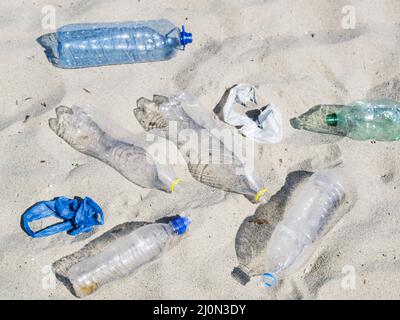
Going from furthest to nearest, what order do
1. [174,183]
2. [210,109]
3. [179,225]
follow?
1. [210,109]
2. [174,183]
3. [179,225]

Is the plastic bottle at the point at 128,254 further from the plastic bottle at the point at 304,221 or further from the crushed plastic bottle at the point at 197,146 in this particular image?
the plastic bottle at the point at 304,221

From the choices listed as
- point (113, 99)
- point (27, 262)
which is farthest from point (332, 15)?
point (27, 262)

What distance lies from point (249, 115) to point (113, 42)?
104 cm

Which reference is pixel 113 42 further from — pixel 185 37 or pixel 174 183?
pixel 174 183

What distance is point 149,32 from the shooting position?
3314 millimetres

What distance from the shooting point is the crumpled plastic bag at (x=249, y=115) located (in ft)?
10.1

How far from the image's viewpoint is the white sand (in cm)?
280

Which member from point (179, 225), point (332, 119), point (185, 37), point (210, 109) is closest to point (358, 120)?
point (332, 119)

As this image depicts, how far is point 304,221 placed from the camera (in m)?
2.93

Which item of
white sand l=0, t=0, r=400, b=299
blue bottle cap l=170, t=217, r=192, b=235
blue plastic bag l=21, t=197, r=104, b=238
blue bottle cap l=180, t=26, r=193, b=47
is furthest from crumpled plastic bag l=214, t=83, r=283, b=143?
blue plastic bag l=21, t=197, r=104, b=238
